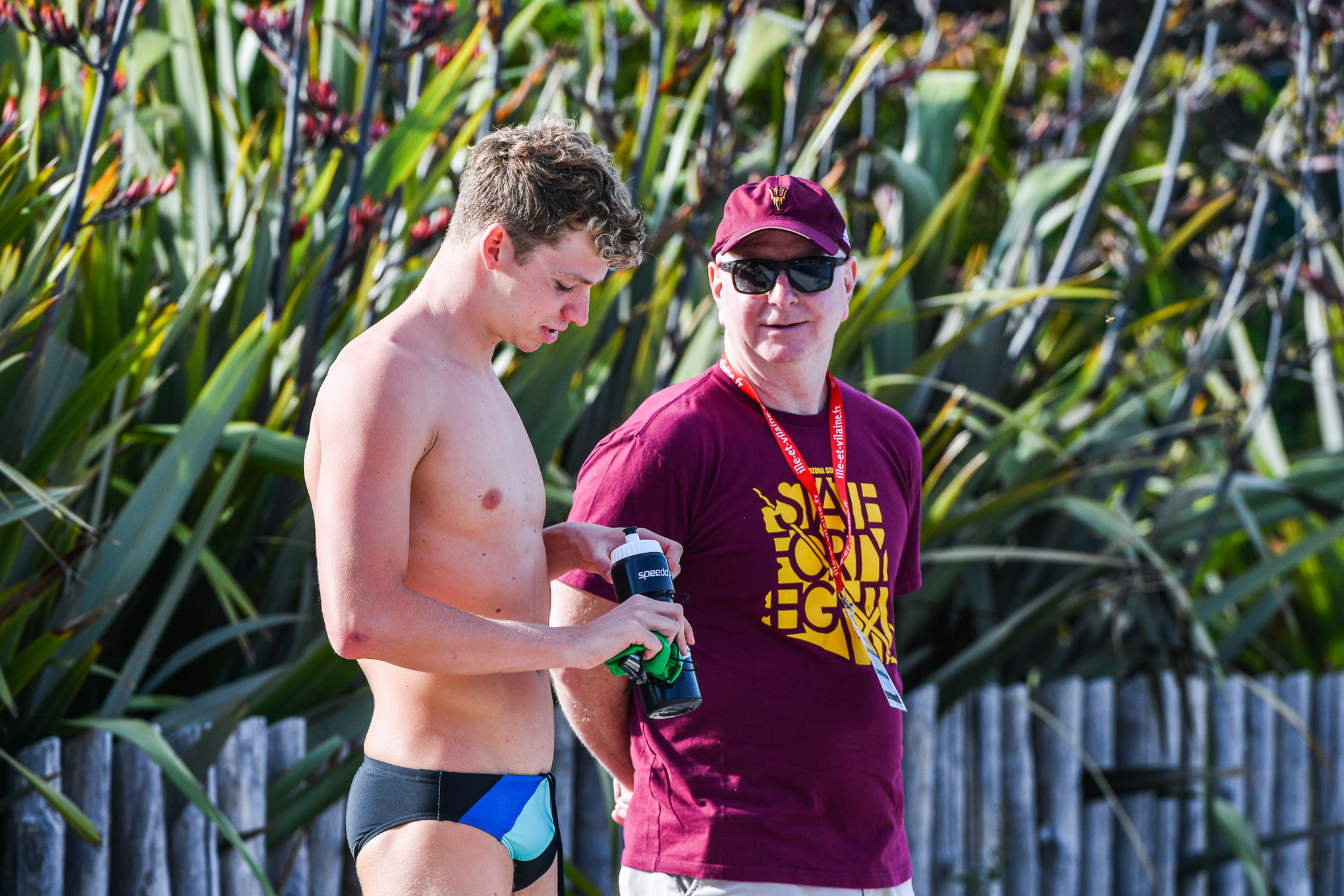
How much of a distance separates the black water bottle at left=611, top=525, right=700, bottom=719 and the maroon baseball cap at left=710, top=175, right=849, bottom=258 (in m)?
0.66

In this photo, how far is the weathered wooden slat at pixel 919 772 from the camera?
134 inches

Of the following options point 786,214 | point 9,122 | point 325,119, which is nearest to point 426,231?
point 325,119

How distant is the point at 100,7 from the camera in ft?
8.87

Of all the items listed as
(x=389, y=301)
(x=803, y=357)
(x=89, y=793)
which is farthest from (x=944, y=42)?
(x=89, y=793)

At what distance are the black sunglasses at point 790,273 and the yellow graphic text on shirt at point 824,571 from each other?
302mm

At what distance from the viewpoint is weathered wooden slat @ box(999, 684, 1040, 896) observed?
3.69 metres

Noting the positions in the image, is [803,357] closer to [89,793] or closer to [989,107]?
[89,793]

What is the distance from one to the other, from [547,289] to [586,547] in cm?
37

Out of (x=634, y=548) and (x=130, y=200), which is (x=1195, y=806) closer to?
(x=634, y=548)

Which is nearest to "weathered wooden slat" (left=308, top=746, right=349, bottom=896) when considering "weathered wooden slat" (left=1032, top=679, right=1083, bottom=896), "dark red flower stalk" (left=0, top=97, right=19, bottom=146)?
"dark red flower stalk" (left=0, top=97, right=19, bottom=146)

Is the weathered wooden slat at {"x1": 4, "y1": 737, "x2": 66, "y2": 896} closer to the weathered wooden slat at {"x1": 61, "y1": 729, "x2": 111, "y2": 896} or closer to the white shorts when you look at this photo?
the weathered wooden slat at {"x1": 61, "y1": 729, "x2": 111, "y2": 896}

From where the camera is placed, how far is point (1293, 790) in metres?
4.29

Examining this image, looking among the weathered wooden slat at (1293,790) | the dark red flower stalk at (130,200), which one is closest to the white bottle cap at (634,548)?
the dark red flower stalk at (130,200)

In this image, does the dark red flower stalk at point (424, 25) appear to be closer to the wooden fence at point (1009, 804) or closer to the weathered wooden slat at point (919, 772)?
the wooden fence at point (1009, 804)
